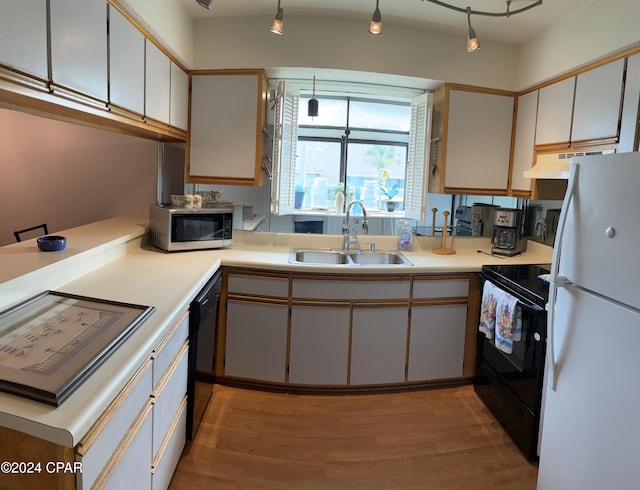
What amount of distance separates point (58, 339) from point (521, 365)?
222cm

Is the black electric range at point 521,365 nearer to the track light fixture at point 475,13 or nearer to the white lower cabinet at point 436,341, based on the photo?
Answer: the white lower cabinet at point 436,341

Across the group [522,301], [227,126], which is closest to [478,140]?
[522,301]

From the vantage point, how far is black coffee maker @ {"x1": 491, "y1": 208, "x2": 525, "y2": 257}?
10.4ft

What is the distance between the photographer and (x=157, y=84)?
8.11 ft

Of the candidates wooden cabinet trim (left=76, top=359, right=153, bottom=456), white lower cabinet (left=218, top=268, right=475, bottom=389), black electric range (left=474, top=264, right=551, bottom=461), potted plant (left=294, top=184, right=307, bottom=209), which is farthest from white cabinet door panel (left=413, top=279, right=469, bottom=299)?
wooden cabinet trim (left=76, top=359, right=153, bottom=456)

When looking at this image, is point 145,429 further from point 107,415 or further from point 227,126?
point 227,126

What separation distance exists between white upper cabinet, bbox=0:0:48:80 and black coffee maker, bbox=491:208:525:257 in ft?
9.78

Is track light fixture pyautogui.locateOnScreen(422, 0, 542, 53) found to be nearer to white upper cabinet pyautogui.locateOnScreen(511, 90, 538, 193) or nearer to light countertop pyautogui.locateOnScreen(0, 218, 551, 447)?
white upper cabinet pyautogui.locateOnScreen(511, 90, 538, 193)

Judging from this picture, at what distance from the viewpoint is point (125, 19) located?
2.06 metres

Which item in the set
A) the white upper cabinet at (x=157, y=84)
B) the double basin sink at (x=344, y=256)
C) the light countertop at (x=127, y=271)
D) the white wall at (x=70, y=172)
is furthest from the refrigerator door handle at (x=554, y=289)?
the white wall at (x=70, y=172)

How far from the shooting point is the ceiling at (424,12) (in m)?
2.53

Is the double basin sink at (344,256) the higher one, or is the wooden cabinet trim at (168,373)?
the double basin sink at (344,256)

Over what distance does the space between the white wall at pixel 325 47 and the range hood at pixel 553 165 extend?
0.89m

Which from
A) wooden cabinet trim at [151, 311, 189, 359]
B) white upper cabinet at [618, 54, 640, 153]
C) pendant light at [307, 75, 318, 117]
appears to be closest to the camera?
wooden cabinet trim at [151, 311, 189, 359]
